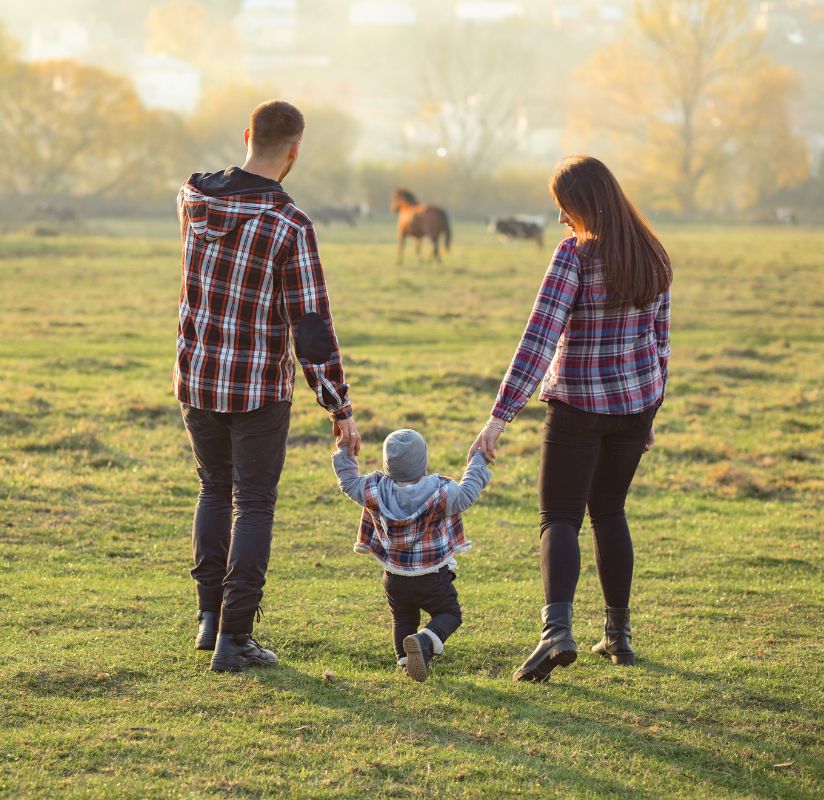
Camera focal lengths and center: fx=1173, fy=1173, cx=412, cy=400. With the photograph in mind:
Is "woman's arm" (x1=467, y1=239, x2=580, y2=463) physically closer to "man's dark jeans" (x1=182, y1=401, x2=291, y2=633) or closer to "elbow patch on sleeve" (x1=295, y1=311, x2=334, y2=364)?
"elbow patch on sleeve" (x1=295, y1=311, x2=334, y2=364)

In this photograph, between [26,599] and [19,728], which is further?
[26,599]

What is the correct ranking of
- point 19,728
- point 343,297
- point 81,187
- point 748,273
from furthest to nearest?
1. point 81,187
2. point 748,273
3. point 343,297
4. point 19,728

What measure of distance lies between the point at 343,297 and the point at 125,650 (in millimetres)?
16497

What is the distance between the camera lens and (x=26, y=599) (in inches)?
200

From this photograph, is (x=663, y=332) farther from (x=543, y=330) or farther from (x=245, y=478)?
(x=245, y=478)

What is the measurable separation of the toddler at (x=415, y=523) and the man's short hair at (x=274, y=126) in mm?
1098

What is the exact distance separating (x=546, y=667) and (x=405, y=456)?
90 centimetres

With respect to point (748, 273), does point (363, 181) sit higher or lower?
higher

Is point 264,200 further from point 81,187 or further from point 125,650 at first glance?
point 81,187

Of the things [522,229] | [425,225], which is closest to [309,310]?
[425,225]

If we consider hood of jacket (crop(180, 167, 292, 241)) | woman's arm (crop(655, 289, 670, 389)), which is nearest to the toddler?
woman's arm (crop(655, 289, 670, 389))

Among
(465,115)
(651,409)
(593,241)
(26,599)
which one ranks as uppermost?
(465,115)

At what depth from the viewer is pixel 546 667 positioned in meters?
4.14

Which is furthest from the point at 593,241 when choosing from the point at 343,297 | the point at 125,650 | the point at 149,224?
the point at 149,224
